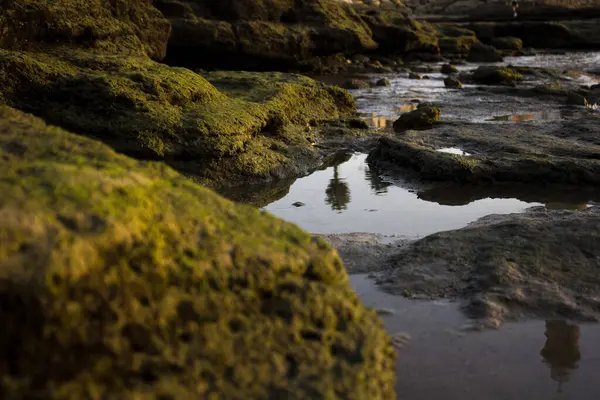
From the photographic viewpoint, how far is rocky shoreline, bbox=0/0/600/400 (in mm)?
1297

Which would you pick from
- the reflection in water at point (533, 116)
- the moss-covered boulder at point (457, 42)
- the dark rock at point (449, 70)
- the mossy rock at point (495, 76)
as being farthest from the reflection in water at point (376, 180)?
the moss-covered boulder at point (457, 42)

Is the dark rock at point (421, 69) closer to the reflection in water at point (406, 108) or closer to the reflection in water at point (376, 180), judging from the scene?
the reflection in water at point (406, 108)

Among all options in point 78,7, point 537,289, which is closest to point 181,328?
point 537,289

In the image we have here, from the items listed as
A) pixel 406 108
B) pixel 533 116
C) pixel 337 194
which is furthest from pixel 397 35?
pixel 337 194

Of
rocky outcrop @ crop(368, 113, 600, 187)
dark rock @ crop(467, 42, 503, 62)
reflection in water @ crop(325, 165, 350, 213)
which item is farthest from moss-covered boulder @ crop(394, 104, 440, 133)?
dark rock @ crop(467, 42, 503, 62)

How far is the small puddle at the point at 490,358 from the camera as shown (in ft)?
7.00

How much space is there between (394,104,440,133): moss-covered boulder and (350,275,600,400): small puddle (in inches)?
201

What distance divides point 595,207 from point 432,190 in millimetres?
1171

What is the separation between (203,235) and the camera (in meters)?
1.60

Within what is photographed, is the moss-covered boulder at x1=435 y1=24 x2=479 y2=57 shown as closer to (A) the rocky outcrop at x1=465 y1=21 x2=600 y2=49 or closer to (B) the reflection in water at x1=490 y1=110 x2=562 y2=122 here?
(A) the rocky outcrop at x1=465 y1=21 x2=600 y2=49

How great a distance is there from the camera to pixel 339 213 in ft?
14.6

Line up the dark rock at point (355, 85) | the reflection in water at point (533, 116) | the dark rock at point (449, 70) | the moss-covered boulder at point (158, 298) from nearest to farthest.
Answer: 1. the moss-covered boulder at point (158, 298)
2. the reflection in water at point (533, 116)
3. the dark rock at point (355, 85)
4. the dark rock at point (449, 70)

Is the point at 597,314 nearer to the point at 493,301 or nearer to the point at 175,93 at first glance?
the point at 493,301

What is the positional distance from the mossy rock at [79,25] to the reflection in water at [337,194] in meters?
2.94
